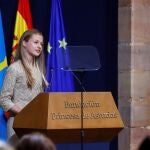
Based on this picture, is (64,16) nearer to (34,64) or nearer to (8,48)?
(8,48)

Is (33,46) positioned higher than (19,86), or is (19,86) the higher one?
(33,46)

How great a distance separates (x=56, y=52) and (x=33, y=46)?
131 centimetres

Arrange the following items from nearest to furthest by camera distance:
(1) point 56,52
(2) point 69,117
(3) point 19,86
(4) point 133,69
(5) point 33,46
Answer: (2) point 69,117 → (3) point 19,86 → (5) point 33,46 → (1) point 56,52 → (4) point 133,69

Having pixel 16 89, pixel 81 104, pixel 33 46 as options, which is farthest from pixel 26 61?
pixel 81 104

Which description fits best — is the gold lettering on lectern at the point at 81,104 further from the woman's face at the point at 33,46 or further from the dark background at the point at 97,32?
the dark background at the point at 97,32

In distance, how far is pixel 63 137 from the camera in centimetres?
453

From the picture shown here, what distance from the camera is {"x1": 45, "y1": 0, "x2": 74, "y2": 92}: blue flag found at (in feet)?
21.4

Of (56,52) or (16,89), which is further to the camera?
(56,52)

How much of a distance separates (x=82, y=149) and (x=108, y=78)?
2.56 meters

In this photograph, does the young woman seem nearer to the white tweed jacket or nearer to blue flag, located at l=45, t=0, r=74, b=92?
the white tweed jacket

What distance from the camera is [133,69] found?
22.7 ft

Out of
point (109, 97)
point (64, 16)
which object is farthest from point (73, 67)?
A: point (64, 16)

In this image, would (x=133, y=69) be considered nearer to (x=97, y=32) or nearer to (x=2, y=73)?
(x=97, y=32)

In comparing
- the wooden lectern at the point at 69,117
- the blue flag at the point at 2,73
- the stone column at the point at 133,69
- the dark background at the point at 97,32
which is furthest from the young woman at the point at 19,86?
the stone column at the point at 133,69
